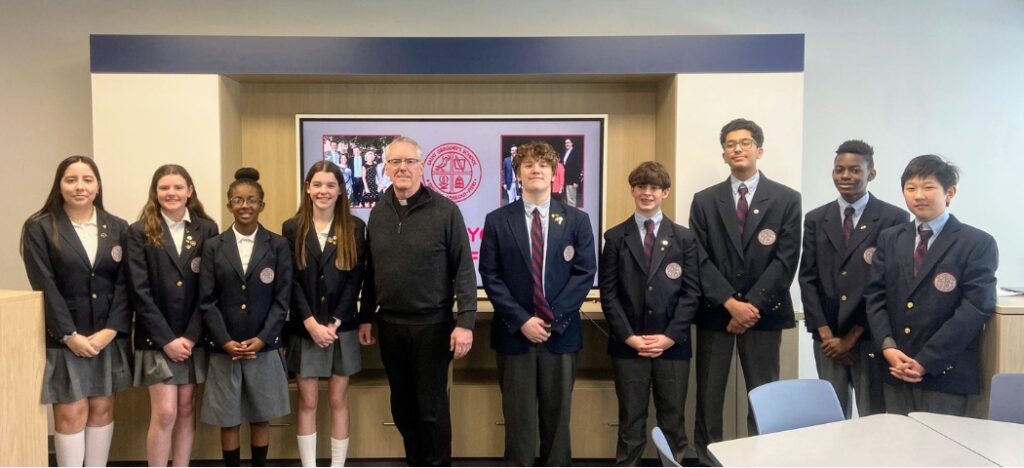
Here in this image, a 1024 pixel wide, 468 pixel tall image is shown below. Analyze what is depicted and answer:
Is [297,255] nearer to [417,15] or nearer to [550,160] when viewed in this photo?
[550,160]

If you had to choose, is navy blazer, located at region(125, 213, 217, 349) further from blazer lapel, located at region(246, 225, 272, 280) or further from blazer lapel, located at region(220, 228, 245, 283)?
blazer lapel, located at region(246, 225, 272, 280)

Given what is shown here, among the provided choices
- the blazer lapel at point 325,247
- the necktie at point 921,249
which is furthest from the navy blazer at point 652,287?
the blazer lapel at point 325,247

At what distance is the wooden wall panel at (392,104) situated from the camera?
4406mm

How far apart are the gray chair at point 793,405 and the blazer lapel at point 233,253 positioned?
7.57ft

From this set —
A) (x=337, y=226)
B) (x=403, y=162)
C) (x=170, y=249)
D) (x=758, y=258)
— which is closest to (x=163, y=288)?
(x=170, y=249)

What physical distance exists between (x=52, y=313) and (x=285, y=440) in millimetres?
1439

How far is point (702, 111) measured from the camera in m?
3.98

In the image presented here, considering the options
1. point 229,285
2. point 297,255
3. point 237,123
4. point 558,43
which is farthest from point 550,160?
point 237,123

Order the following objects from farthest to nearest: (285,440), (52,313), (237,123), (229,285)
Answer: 1. (237,123)
2. (285,440)
3. (229,285)
4. (52,313)

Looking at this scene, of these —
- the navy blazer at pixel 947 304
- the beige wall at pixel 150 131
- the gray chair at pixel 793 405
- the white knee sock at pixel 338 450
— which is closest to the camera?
the gray chair at pixel 793 405

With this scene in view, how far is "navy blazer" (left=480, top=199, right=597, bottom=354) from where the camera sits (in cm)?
328

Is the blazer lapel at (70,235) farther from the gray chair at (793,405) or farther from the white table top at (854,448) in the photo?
the gray chair at (793,405)

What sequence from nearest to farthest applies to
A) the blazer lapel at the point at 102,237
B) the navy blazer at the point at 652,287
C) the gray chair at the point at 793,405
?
the gray chair at the point at 793,405 → the blazer lapel at the point at 102,237 → the navy blazer at the point at 652,287

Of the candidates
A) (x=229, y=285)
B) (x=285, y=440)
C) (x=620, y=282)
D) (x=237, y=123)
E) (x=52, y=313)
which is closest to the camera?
(x=52, y=313)
